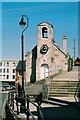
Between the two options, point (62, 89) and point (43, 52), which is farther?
point (43, 52)

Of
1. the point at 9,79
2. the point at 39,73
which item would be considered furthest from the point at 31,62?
the point at 9,79

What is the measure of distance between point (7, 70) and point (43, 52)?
56925 mm

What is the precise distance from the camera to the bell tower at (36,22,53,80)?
1947 inches

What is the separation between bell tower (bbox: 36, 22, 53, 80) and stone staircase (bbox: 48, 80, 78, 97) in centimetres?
3191

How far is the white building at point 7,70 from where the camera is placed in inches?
4068

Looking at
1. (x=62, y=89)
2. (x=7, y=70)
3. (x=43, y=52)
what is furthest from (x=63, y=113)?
(x=7, y=70)

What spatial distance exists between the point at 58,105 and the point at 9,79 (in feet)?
294

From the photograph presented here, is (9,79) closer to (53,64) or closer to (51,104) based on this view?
(53,64)

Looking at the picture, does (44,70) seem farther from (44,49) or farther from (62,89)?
(62,89)

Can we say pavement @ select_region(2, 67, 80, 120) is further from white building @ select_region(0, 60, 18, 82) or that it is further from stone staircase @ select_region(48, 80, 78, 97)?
white building @ select_region(0, 60, 18, 82)

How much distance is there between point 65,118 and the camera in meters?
10.5

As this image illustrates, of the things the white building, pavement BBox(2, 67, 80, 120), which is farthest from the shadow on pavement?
the white building

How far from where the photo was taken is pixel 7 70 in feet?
347

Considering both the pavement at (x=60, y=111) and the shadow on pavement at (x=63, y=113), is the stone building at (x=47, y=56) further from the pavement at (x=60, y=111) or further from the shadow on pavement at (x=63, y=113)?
the shadow on pavement at (x=63, y=113)
